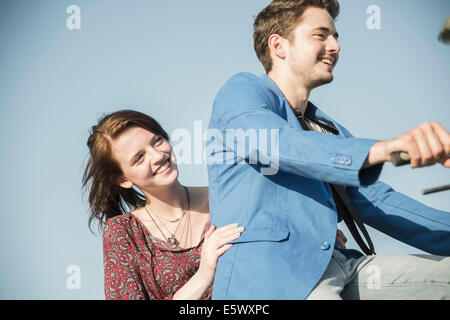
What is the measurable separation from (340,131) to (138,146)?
5.26ft

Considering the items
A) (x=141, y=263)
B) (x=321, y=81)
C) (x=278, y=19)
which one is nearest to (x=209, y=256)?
(x=141, y=263)

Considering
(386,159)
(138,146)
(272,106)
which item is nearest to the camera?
(386,159)

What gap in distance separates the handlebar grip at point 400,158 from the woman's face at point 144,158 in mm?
2293

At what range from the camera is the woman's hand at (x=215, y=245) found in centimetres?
227

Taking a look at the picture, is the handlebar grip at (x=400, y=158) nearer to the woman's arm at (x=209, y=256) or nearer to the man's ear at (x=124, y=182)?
the woman's arm at (x=209, y=256)

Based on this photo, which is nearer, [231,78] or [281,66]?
[231,78]

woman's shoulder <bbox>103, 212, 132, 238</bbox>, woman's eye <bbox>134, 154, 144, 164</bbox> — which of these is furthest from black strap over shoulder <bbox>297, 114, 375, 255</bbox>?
woman's shoulder <bbox>103, 212, 132, 238</bbox>

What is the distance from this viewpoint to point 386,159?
177cm

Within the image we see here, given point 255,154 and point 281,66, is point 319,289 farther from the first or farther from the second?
point 281,66

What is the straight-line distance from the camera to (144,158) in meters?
3.87

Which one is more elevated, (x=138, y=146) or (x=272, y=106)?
(x=272, y=106)

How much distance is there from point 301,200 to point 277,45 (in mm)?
1227
